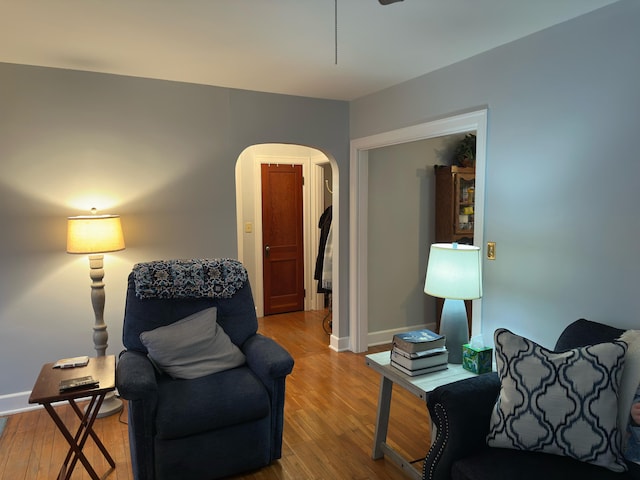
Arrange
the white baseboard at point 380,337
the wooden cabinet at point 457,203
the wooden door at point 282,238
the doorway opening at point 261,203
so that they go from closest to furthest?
the wooden cabinet at point 457,203 → the white baseboard at point 380,337 → the doorway opening at point 261,203 → the wooden door at point 282,238

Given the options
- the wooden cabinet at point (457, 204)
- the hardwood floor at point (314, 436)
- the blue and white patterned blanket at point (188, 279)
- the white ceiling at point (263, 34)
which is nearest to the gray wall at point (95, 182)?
the white ceiling at point (263, 34)

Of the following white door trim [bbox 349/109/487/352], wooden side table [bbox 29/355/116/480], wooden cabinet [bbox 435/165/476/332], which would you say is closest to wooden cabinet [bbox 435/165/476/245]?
wooden cabinet [bbox 435/165/476/332]

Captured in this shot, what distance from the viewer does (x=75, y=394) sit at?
1.98 metres

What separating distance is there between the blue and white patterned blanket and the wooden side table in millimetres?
459

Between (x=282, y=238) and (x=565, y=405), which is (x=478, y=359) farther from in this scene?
(x=282, y=238)

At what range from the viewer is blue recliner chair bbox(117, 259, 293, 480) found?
2.10 m

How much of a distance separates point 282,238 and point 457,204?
229 centimetres

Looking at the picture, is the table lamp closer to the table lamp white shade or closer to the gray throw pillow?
the gray throw pillow

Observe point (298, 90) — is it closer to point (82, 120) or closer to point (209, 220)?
point (209, 220)

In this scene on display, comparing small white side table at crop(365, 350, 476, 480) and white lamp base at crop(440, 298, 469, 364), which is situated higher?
white lamp base at crop(440, 298, 469, 364)

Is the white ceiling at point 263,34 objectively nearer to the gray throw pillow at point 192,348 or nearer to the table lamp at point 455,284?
the table lamp at point 455,284

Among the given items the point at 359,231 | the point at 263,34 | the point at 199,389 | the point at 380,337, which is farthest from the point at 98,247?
the point at 380,337

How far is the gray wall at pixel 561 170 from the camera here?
2059 mm

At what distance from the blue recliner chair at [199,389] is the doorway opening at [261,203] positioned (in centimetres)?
246
